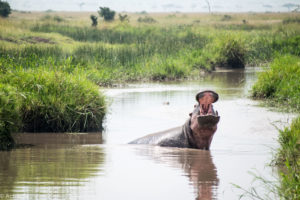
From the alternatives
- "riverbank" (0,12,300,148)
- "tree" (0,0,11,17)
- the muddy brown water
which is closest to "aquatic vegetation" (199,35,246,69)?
"riverbank" (0,12,300,148)

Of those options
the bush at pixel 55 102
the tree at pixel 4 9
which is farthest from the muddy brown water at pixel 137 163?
the tree at pixel 4 9

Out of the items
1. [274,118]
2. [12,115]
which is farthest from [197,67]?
Result: [12,115]

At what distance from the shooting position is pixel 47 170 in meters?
6.81

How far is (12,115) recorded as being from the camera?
313 inches

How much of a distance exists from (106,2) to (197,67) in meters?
172

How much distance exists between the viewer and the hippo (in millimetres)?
7469

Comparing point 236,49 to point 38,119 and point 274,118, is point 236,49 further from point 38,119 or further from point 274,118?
point 38,119

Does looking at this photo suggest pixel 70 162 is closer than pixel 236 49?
Yes

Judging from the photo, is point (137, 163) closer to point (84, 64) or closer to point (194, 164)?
point (194, 164)

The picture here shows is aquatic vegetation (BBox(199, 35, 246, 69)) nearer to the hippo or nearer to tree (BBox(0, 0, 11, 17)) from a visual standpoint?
the hippo

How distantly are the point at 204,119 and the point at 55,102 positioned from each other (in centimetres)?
295

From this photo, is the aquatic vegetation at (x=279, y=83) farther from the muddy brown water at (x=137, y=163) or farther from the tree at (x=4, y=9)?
the tree at (x=4, y=9)

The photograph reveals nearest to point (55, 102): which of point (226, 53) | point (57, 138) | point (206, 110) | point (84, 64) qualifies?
point (57, 138)

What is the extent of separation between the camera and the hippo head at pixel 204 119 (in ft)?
24.2
